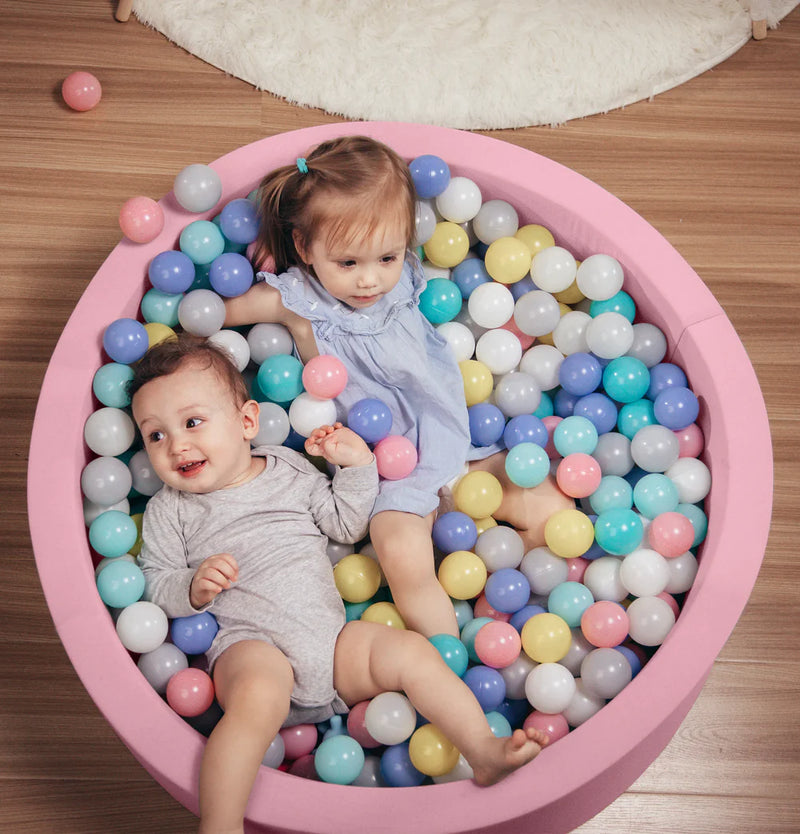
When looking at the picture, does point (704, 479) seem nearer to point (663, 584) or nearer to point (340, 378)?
point (663, 584)

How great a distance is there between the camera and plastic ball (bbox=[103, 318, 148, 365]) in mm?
1387

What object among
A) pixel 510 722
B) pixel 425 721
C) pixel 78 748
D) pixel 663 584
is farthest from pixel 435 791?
pixel 78 748

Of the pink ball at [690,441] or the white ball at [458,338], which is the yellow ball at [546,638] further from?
the white ball at [458,338]

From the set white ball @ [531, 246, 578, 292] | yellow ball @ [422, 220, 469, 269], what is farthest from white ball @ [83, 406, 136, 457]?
white ball @ [531, 246, 578, 292]

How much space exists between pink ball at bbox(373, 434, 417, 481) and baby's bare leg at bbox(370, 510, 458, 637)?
0.27 feet

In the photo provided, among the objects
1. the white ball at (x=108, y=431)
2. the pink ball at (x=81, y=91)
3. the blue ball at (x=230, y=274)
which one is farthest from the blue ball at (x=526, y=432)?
the pink ball at (x=81, y=91)

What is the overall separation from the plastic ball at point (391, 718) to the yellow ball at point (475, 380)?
50cm

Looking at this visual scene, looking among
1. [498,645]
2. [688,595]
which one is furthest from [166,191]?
[688,595]

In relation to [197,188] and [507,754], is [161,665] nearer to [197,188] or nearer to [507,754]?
[507,754]

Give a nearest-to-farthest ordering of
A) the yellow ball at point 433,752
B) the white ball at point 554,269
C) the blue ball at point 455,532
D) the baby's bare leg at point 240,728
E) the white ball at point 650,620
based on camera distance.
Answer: the baby's bare leg at point 240,728 < the yellow ball at point 433,752 < the white ball at point 650,620 < the blue ball at point 455,532 < the white ball at point 554,269

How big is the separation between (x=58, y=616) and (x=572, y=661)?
2.27 feet

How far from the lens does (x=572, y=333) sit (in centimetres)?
156

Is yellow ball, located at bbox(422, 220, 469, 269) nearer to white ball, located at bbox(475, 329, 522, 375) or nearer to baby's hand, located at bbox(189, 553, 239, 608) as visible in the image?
white ball, located at bbox(475, 329, 522, 375)

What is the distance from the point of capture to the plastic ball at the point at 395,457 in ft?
4.66
